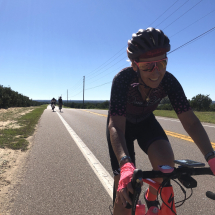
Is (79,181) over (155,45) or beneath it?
beneath

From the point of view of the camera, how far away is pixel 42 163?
5.09 m

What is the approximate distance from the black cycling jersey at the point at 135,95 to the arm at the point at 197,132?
76 millimetres

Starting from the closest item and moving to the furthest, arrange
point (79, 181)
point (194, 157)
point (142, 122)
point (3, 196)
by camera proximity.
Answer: point (142, 122) < point (3, 196) < point (79, 181) < point (194, 157)

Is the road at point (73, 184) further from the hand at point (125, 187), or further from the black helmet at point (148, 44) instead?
the black helmet at point (148, 44)

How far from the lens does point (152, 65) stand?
5.66ft

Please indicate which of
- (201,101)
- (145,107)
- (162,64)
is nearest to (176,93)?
(145,107)

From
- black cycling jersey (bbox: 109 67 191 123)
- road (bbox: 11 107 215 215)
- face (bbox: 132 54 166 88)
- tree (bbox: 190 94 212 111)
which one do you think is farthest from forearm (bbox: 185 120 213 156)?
tree (bbox: 190 94 212 111)

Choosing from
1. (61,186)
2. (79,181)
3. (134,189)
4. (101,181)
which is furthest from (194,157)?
(134,189)

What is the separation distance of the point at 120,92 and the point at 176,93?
586 millimetres

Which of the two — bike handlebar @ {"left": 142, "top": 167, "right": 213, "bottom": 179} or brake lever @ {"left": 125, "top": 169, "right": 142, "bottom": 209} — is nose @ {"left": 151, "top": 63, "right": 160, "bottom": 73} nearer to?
bike handlebar @ {"left": 142, "top": 167, "right": 213, "bottom": 179}

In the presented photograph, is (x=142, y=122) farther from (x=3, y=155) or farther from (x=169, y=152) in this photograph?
(x=3, y=155)

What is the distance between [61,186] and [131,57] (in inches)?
110

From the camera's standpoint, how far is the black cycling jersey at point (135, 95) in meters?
1.94

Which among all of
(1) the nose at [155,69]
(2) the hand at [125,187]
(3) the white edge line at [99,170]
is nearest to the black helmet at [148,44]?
(1) the nose at [155,69]
